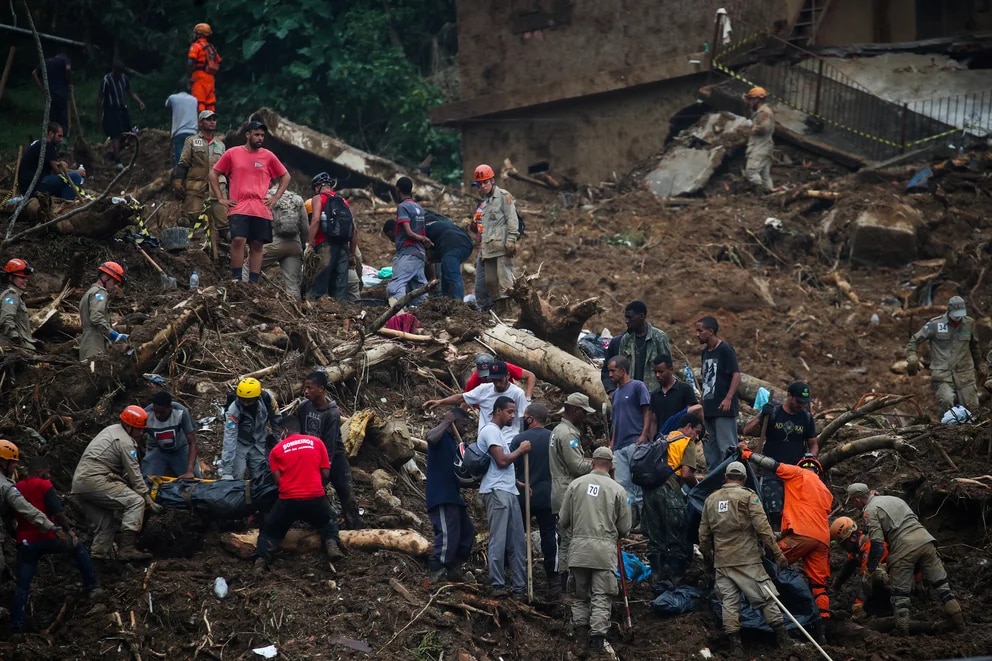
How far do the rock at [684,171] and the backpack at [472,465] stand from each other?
12.1 m

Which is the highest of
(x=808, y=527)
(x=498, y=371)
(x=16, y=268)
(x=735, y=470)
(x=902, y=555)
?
(x=16, y=268)

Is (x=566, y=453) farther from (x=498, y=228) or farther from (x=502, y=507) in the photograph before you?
(x=498, y=228)

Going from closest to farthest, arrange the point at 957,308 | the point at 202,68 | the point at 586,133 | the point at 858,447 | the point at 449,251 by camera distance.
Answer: the point at 858,447 < the point at 957,308 < the point at 449,251 < the point at 202,68 < the point at 586,133

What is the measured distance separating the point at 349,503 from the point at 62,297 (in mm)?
5235

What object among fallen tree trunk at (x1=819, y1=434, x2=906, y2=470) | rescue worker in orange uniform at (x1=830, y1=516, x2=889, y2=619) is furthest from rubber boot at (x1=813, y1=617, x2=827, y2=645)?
fallen tree trunk at (x1=819, y1=434, x2=906, y2=470)

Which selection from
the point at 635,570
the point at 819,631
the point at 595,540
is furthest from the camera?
the point at 635,570

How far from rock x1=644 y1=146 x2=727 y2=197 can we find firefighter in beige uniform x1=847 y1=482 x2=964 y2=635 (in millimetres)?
11677

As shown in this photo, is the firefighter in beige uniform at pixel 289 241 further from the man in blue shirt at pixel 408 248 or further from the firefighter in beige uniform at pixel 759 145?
the firefighter in beige uniform at pixel 759 145

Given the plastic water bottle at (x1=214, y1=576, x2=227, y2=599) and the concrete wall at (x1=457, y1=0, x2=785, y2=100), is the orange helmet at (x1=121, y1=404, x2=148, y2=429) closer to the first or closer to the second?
the plastic water bottle at (x1=214, y1=576, x2=227, y2=599)

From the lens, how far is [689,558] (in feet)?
35.4

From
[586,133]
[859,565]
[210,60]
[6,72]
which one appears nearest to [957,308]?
[859,565]

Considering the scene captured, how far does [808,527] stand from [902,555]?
0.84 metres

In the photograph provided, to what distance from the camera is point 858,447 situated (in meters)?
12.8

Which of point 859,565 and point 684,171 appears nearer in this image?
point 859,565
